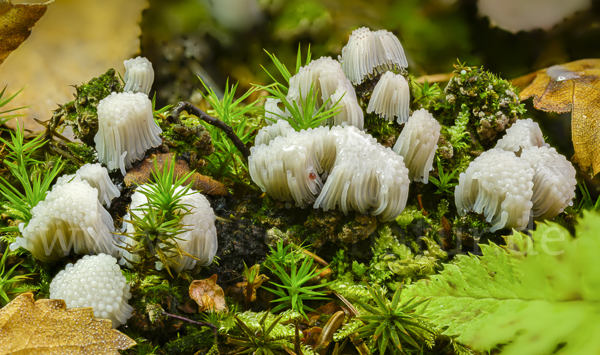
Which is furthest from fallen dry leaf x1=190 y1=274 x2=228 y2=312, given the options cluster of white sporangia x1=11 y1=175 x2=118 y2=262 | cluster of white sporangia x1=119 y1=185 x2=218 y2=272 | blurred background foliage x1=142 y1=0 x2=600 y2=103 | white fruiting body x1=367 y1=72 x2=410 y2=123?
blurred background foliage x1=142 y1=0 x2=600 y2=103

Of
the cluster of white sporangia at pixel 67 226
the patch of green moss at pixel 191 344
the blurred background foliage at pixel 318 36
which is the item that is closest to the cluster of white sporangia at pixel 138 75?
the cluster of white sporangia at pixel 67 226

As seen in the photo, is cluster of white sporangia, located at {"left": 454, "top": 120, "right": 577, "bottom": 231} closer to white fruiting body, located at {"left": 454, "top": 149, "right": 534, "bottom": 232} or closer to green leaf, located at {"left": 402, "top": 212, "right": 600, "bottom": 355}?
white fruiting body, located at {"left": 454, "top": 149, "right": 534, "bottom": 232}

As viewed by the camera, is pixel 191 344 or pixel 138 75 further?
pixel 138 75

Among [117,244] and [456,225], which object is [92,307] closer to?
[117,244]

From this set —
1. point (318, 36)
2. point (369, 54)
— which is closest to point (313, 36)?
point (318, 36)

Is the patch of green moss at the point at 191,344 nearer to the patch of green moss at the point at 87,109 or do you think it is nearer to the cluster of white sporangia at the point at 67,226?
the cluster of white sporangia at the point at 67,226

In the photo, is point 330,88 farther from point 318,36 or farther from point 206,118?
point 318,36
